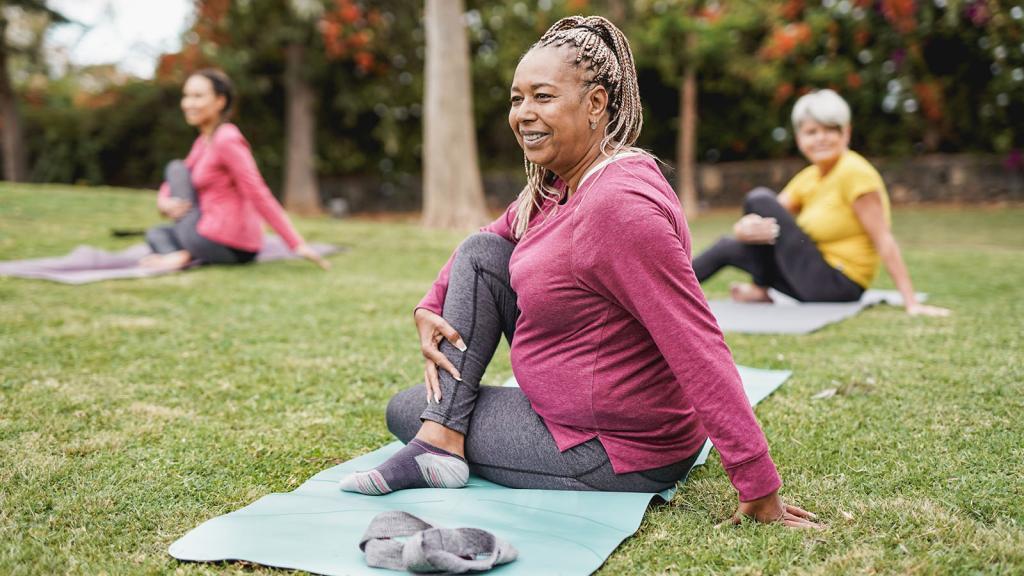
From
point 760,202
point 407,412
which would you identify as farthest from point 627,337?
point 760,202

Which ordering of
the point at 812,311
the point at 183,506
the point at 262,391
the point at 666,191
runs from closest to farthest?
the point at 666,191 → the point at 183,506 → the point at 262,391 → the point at 812,311

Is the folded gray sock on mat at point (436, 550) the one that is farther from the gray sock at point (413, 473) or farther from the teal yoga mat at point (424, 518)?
the gray sock at point (413, 473)

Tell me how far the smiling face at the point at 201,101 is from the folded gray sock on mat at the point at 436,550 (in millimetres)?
5286

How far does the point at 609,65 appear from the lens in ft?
7.28

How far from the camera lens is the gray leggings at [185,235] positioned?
6973 mm

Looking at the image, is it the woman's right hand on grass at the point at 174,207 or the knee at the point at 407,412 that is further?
the woman's right hand on grass at the point at 174,207

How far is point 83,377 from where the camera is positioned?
3.71 meters

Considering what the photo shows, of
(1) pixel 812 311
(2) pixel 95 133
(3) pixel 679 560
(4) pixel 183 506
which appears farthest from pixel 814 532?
(2) pixel 95 133

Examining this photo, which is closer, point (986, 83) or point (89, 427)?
point (89, 427)

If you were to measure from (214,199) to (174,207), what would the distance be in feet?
1.10

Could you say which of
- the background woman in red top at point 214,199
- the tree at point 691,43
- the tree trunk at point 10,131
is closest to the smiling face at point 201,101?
the background woman in red top at point 214,199

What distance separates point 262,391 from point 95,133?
19914mm

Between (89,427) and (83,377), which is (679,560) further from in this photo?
(83,377)

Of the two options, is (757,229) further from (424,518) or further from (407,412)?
(424,518)
